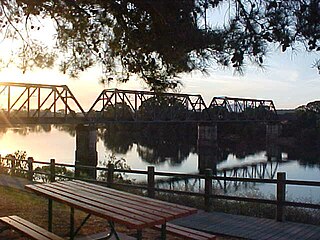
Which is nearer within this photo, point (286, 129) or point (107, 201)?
point (107, 201)

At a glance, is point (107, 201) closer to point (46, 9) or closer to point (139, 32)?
point (139, 32)

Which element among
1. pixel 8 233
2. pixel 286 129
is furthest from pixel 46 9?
pixel 286 129

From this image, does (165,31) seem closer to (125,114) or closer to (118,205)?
(118,205)

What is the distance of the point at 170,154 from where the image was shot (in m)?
41.2

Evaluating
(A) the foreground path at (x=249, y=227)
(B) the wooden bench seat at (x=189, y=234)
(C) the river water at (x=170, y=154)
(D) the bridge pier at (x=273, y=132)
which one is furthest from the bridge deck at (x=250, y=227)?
(D) the bridge pier at (x=273, y=132)

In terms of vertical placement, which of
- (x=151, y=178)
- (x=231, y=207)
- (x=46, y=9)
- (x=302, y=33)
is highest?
(x=46, y=9)

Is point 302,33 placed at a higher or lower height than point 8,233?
higher

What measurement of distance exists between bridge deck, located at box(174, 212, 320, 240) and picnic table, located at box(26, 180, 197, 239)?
2470mm

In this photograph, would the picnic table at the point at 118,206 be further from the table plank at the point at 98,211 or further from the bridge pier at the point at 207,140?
the bridge pier at the point at 207,140

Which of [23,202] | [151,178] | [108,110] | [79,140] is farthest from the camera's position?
[108,110]

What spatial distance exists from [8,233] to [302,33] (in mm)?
4661

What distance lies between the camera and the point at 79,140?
32906 mm

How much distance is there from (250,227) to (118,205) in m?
3.49

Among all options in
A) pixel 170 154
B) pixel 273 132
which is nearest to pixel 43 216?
pixel 170 154
